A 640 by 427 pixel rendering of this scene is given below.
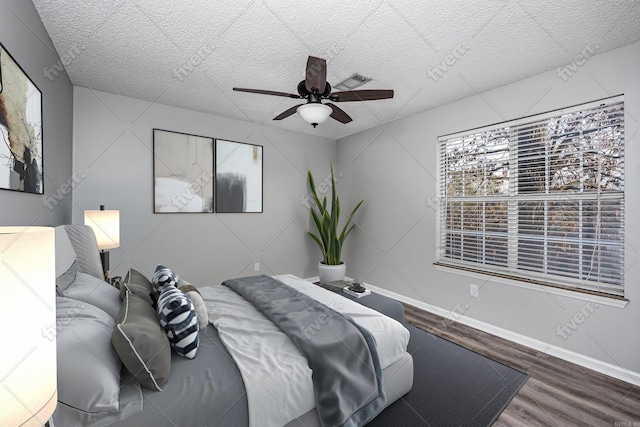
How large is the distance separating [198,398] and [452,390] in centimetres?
174

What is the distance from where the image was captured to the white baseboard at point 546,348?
86.3 inches

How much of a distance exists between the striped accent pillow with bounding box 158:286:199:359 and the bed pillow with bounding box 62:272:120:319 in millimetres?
336

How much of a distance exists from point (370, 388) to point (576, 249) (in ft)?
7.30

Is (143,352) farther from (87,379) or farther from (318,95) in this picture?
(318,95)

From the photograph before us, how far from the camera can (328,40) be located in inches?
86.1

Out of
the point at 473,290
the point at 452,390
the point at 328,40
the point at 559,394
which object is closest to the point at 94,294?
the point at 328,40

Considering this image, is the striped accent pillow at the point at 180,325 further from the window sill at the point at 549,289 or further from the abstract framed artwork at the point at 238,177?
the window sill at the point at 549,289

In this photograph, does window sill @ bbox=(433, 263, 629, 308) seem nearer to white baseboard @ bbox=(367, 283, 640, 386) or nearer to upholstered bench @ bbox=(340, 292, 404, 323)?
white baseboard @ bbox=(367, 283, 640, 386)

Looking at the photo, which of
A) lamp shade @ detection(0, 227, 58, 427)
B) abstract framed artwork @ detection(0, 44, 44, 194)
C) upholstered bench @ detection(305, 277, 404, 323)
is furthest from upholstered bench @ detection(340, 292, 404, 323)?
abstract framed artwork @ detection(0, 44, 44, 194)

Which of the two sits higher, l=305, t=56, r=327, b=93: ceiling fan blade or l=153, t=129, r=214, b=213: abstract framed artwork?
l=305, t=56, r=327, b=93: ceiling fan blade

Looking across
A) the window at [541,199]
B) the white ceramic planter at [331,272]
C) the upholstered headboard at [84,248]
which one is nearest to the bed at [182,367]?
the upholstered headboard at [84,248]

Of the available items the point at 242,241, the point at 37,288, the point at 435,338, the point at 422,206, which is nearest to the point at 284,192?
the point at 242,241

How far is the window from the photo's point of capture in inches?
92.0

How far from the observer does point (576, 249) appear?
251cm
